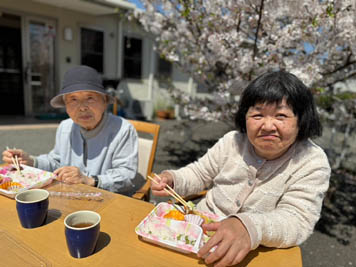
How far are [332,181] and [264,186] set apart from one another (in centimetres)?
310

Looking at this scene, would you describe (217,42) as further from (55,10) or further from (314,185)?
(55,10)

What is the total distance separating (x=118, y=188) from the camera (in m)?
1.67

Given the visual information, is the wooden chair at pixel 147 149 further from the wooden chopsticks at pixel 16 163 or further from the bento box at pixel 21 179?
the wooden chopsticks at pixel 16 163

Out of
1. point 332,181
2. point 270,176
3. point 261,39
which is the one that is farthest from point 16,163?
point 332,181

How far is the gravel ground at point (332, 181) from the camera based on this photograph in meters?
2.46

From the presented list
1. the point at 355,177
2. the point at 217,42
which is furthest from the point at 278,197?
the point at 355,177

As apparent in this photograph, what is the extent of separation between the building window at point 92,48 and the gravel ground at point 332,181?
258 cm

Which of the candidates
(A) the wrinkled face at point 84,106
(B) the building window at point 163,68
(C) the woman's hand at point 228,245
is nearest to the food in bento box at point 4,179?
(A) the wrinkled face at point 84,106

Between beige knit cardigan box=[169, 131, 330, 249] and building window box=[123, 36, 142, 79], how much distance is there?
8011mm

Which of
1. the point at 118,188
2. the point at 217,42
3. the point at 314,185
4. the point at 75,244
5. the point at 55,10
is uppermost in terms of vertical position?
the point at 55,10

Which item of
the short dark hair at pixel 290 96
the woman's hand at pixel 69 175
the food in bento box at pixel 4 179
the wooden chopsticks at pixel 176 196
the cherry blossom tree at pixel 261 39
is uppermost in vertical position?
the cherry blossom tree at pixel 261 39

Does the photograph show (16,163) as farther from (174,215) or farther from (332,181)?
(332,181)

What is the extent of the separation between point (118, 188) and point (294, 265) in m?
1.14

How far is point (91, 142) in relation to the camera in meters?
1.81
